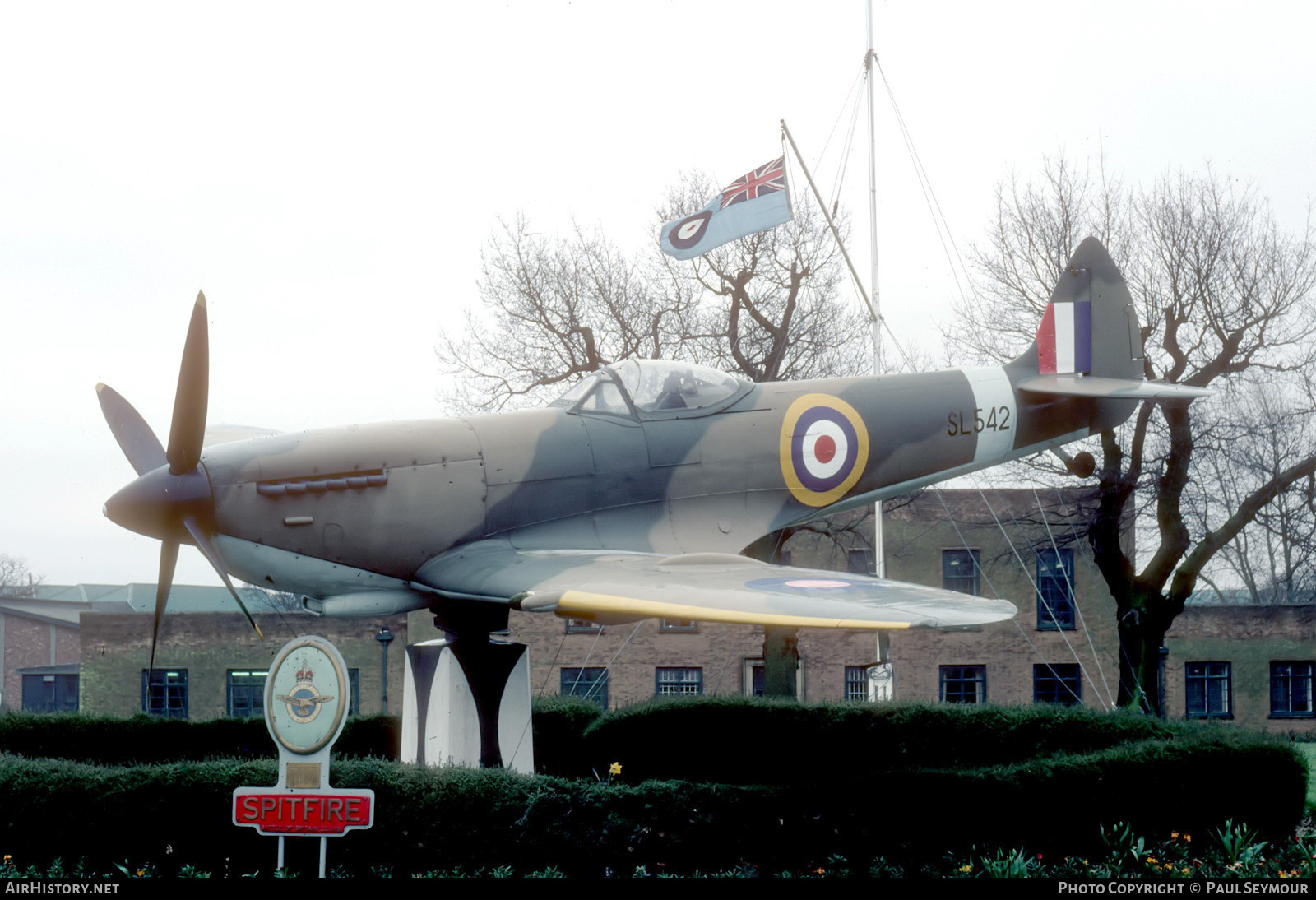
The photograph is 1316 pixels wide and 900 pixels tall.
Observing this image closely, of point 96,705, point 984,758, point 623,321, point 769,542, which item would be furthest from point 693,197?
point 96,705

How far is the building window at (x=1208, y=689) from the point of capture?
3472cm

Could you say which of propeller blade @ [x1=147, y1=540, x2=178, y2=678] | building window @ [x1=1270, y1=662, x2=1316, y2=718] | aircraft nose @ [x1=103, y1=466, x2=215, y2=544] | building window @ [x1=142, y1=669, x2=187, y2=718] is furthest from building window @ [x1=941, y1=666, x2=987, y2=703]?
aircraft nose @ [x1=103, y1=466, x2=215, y2=544]

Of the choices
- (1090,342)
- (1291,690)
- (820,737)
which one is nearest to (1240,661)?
(1291,690)

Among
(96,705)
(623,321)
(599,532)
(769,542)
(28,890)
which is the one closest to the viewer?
(28,890)

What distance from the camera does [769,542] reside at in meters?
19.5

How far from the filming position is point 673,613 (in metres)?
7.37

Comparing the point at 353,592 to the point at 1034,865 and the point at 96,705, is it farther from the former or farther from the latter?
the point at 96,705

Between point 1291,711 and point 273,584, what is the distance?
36094 millimetres

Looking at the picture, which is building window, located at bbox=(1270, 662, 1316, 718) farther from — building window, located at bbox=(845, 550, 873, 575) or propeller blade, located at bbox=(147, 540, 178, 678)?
propeller blade, located at bbox=(147, 540, 178, 678)

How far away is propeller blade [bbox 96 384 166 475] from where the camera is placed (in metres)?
9.14

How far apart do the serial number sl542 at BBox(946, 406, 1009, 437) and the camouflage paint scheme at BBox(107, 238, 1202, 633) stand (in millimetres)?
19

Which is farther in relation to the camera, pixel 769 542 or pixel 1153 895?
pixel 769 542

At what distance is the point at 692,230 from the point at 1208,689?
87.9 feet

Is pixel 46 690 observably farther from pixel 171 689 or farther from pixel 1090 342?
pixel 1090 342
